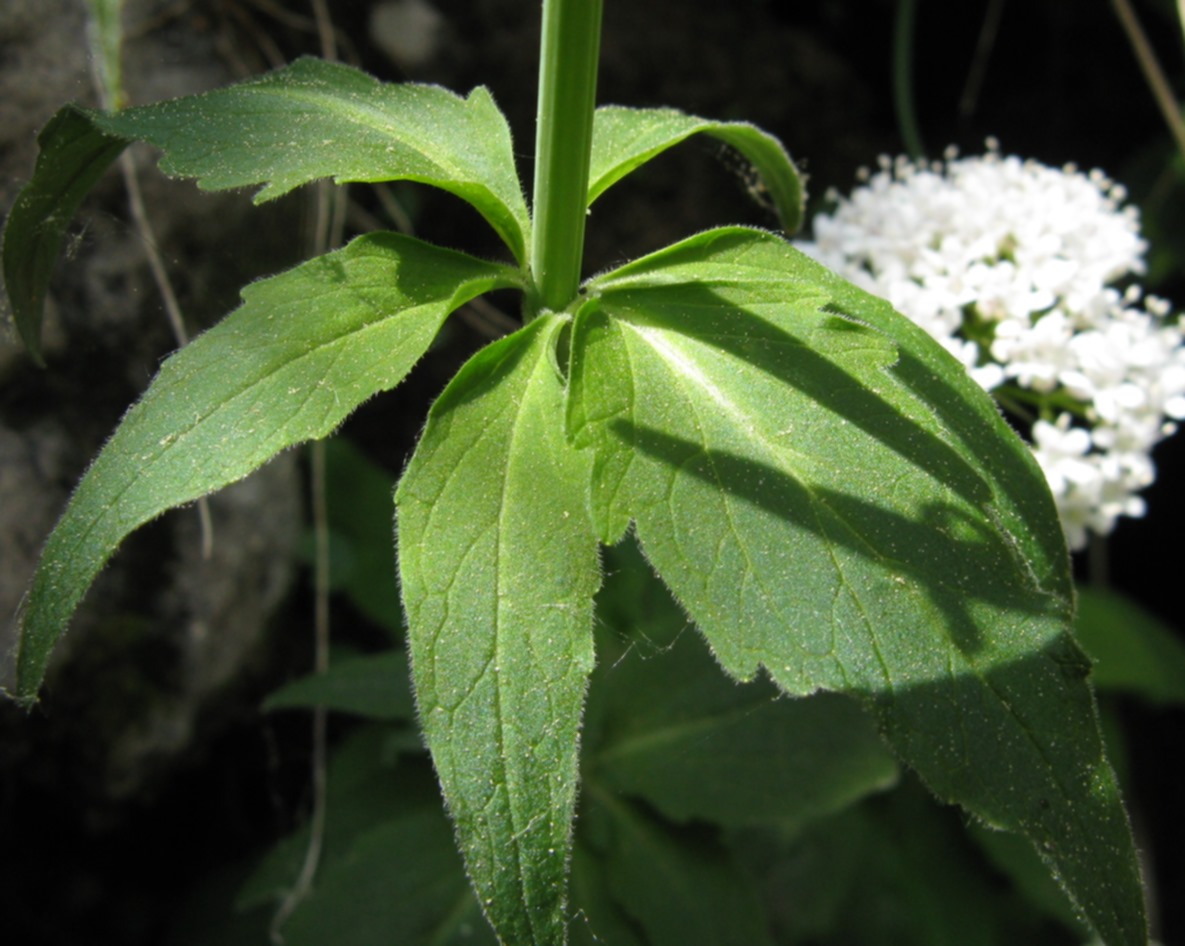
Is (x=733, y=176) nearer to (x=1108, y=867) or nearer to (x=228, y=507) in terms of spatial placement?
(x=228, y=507)

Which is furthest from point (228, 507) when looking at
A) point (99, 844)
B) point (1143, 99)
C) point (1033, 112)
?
point (1143, 99)

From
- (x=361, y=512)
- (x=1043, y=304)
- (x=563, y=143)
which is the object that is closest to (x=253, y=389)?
(x=563, y=143)

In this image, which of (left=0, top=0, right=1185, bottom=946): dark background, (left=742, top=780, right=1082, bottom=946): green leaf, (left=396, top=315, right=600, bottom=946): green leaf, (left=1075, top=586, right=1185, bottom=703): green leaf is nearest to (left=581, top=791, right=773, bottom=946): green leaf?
(left=742, top=780, right=1082, bottom=946): green leaf

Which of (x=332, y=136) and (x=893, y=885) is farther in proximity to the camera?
(x=893, y=885)

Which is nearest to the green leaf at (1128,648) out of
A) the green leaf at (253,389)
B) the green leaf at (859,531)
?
the green leaf at (859,531)

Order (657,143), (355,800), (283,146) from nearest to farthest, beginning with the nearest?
1. (283,146)
2. (657,143)
3. (355,800)

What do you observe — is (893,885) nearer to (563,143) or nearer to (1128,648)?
(1128,648)
